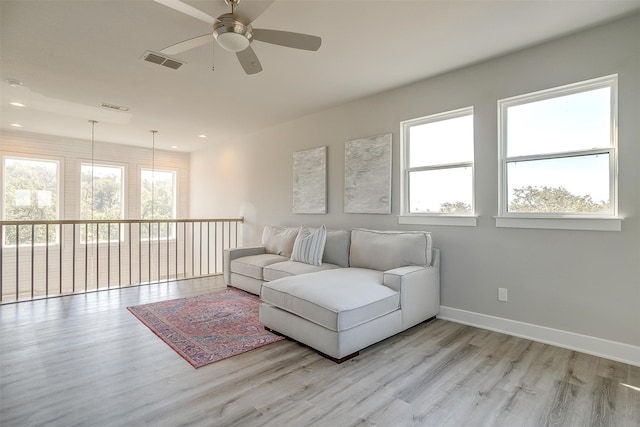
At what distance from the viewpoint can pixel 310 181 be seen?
4965mm

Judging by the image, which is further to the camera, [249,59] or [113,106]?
[113,106]

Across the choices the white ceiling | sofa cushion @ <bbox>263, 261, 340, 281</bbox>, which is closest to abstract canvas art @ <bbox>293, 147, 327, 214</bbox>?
the white ceiling

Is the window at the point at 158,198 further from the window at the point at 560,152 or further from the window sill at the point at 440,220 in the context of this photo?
the window at the point at 560,152

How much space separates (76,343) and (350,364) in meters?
2.35

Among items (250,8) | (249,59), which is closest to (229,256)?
(249,59)

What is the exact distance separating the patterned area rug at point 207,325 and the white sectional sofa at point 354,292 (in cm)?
25

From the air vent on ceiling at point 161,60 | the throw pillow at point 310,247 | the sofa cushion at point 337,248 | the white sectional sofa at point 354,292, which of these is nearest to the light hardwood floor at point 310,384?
the white sectional sofa at point 354,292

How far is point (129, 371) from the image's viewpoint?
2.27 metres

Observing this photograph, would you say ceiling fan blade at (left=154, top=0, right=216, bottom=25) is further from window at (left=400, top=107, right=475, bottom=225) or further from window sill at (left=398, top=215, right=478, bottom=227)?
window sill at (left=398, top=215, right=478, bottom=227)

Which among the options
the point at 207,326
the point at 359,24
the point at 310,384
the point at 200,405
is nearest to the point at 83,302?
the point at 207,326

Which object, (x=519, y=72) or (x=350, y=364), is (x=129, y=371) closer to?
(x=350, y=364)

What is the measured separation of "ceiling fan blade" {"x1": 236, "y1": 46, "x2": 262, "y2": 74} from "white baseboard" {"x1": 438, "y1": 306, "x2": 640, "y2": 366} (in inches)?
119

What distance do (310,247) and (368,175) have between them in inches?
47.4

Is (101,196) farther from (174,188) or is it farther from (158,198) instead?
(174,188)
